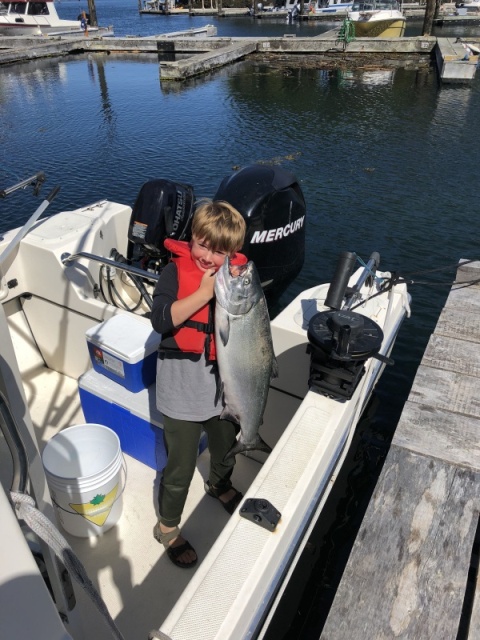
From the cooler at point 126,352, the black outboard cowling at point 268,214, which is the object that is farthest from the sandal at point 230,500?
the black outboard cowling at point 268,214

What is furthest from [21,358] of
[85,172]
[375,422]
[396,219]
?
[85,172]

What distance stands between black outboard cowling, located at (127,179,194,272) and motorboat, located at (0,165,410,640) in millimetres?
14

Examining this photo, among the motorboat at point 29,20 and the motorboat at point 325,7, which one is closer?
the motorboat at point 29,20

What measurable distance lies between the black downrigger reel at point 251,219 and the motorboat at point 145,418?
14 millimetres

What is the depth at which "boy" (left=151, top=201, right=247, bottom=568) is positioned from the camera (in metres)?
2.22

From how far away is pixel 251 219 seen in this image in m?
4.27

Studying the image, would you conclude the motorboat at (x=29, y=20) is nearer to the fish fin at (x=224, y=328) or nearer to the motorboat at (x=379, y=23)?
the motorboat at (x=379, y=23)

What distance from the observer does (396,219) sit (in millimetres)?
11094

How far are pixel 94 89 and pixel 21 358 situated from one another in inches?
995

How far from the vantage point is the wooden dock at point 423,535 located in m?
2.42

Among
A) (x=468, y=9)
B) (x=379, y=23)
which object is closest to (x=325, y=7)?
(x=468, y=9)

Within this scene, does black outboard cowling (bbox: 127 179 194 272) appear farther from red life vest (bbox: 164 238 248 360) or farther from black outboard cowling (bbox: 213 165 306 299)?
red life vest (bbox: 164 238 248 360)

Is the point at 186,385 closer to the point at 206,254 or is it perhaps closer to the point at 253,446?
the point at 253,446

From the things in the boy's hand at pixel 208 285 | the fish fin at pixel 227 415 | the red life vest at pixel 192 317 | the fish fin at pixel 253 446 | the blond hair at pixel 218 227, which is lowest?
the fish fin at pixel 253 446
